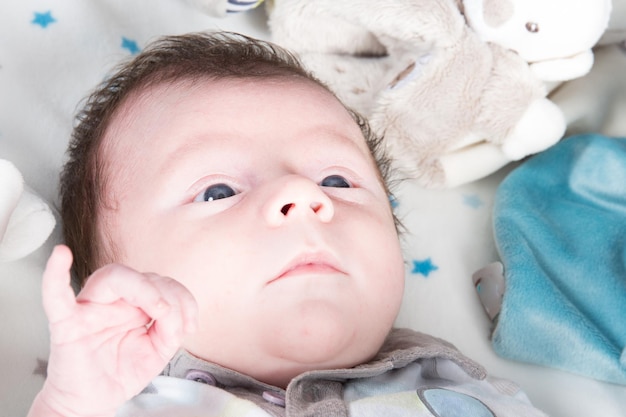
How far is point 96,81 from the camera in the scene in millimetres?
1442

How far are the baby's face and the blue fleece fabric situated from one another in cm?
34

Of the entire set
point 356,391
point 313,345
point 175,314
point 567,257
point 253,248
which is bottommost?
point 567,257

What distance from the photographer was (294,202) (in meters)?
0.95

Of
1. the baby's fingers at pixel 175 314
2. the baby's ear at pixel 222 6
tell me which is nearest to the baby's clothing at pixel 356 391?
the baby's fingers at pixel 175 314

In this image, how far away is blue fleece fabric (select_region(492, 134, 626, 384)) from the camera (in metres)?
1.32

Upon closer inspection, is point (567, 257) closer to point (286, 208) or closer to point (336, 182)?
point (336, 182)

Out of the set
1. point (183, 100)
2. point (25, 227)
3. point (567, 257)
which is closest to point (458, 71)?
point (567, 257)

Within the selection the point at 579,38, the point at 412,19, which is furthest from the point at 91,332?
the point at 579,38

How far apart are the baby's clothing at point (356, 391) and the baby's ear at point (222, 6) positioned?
0.71 m

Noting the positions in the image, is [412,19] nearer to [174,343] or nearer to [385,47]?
[385,47]

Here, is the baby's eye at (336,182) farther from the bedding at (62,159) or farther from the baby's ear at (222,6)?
the baby's ear at (222,6)

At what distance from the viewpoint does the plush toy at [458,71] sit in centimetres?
146

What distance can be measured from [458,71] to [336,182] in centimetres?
46

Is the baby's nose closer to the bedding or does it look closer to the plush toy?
the bedding
